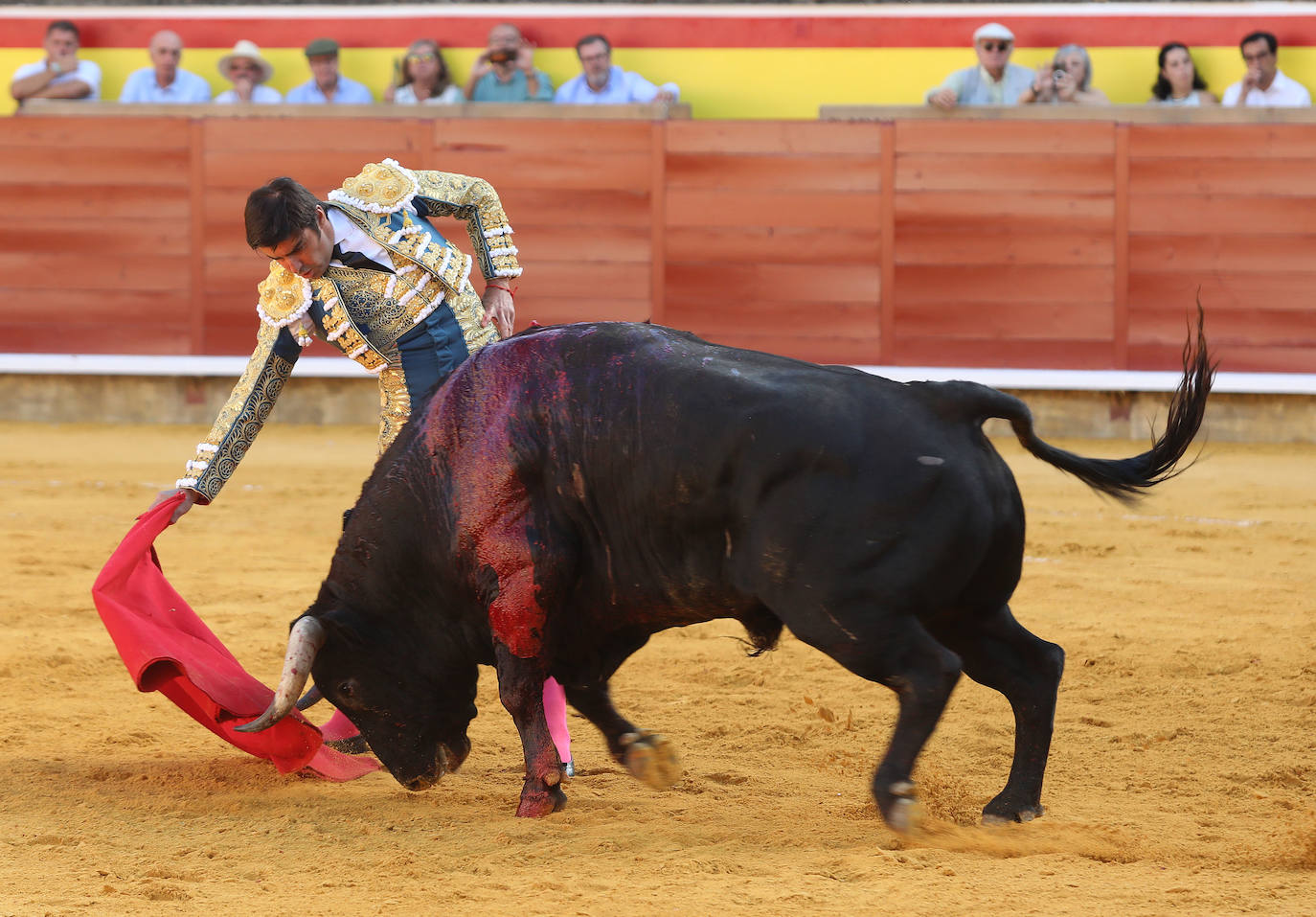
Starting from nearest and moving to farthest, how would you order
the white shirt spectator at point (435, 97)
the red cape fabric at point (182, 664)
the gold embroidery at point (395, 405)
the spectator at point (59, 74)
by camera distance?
the red cape fabric at point (182, 664) → the gold embroidery at point (395, 405) → the white shirt spectator at point (435, 97) → the spectator at point (59, 74)

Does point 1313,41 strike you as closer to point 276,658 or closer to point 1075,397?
point 1075,397

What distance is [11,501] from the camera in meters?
6.12

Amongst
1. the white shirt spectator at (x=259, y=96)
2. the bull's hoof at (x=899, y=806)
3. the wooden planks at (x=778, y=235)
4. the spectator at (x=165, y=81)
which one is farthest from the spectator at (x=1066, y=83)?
the bull's hoof at (x=899, y=806)

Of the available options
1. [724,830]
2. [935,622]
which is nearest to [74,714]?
[724,830]

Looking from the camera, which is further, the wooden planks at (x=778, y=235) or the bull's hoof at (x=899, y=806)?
the wooden planks at (x=778, y=235)

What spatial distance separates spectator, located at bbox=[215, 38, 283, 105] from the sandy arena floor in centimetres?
483

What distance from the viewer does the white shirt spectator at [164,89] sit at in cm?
925

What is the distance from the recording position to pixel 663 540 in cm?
253

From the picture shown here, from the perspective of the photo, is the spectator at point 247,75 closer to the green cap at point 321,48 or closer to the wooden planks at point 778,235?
the green cap at point 321,48

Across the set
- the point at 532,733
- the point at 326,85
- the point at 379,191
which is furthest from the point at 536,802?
the point at 326,85

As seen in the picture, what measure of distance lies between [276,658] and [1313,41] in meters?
7.29

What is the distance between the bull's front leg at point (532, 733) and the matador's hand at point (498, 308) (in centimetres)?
79

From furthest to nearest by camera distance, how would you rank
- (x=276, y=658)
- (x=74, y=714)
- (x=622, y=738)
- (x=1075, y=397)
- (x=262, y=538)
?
(x=1075, y=397)
(x=262, y=538)
(x=276, y=658)
(x=74, y=714)
(x=622, y=738)

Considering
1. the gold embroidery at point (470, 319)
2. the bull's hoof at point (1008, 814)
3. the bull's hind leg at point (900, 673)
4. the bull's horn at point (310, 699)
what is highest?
the gold embroidery at point (470, 319)
